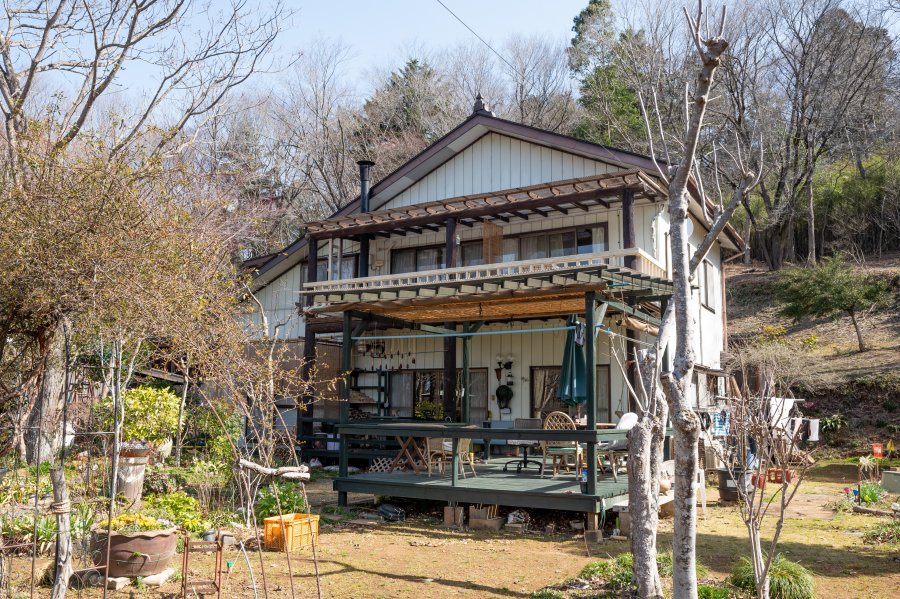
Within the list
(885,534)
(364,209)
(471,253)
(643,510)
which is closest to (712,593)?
(643,510)

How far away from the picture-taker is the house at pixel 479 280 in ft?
40.9

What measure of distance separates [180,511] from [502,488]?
438cm

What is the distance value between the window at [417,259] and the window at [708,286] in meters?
6.25

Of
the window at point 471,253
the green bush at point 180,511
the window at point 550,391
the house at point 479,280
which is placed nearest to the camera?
the green bush at point 180,511

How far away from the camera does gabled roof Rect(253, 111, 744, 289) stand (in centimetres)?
1541

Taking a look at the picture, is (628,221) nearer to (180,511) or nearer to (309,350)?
(309,350)

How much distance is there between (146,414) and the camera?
12.9 metres

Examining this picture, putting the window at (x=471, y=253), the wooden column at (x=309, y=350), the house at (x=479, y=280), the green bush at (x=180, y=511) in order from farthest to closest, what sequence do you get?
1. the wooden column at (x=309, y=350)
2. the window at (x=471, y=253)
3. the house at (x=479, y=280)
4. the green bush at (x=180, y=511)

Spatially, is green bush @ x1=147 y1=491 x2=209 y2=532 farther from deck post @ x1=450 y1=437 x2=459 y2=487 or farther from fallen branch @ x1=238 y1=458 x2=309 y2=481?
fallen branch @ x1=238 y1=458 x2=309 y2=481

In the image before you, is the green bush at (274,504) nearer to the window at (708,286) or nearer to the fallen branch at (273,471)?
the fallen branch at (273,471)

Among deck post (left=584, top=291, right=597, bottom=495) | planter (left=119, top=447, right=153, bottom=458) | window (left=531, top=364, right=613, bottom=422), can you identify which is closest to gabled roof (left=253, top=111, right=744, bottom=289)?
window (left=531, top=364, right=613, bottom=422)

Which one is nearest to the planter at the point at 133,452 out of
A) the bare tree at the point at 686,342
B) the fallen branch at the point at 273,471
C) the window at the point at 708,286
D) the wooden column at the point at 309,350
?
the wooden column at the point at 309,350

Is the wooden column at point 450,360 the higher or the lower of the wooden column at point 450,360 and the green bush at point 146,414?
the higher

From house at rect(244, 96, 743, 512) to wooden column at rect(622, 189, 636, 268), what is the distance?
27mm
